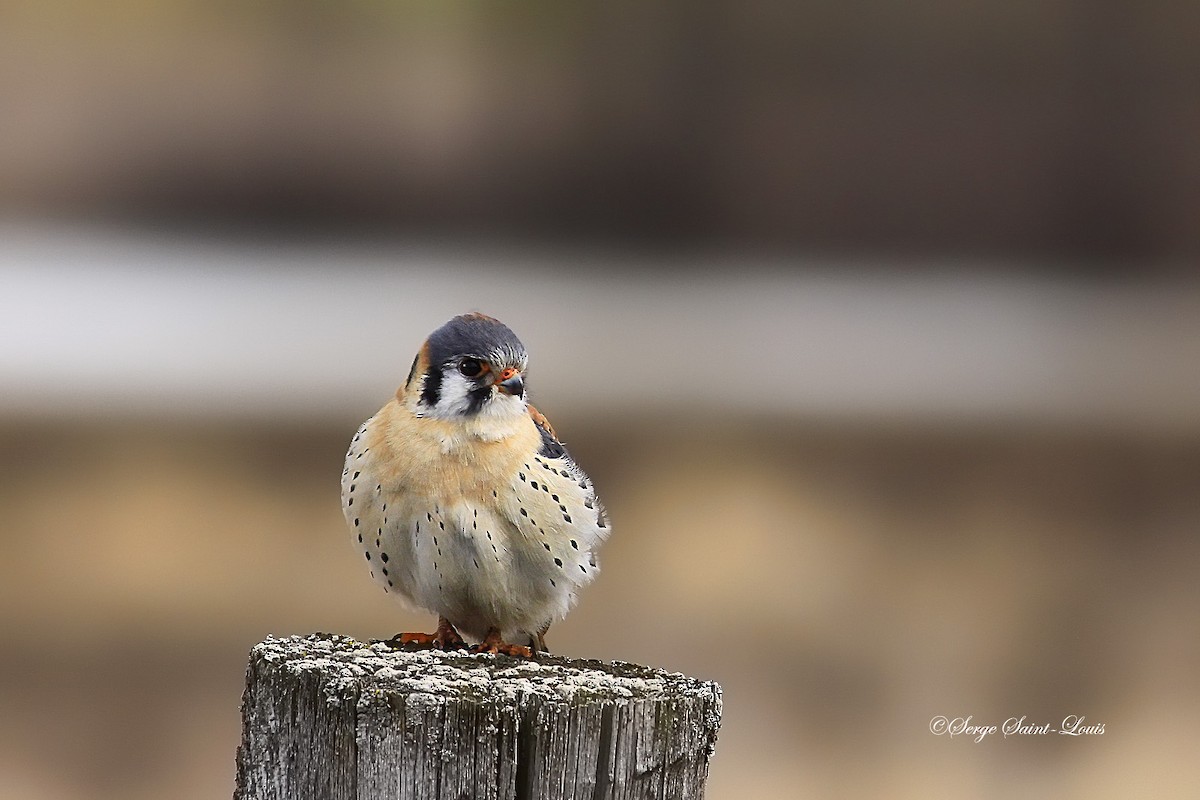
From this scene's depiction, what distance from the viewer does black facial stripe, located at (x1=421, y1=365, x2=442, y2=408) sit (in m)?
2.65

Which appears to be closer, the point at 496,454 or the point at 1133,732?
the point at 496,454

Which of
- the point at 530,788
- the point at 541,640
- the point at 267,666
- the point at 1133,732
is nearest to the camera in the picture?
the point at 530,788

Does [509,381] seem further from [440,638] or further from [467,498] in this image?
[440,638]

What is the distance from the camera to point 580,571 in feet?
9.10

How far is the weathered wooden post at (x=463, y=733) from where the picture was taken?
1.96m

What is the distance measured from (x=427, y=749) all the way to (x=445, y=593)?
0.73 meters

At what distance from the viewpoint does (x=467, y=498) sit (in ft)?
8.59

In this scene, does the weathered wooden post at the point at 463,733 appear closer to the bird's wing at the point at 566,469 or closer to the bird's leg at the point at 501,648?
the bird's leg at the point at 501,648

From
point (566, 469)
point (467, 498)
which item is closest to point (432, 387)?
point (467, 498)

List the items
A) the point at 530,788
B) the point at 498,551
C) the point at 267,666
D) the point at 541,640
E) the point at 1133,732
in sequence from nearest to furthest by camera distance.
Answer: the point at 530,788 < the point at 267,666 < the point at 498,551 < the point at 541,640 < the point at 1133,732

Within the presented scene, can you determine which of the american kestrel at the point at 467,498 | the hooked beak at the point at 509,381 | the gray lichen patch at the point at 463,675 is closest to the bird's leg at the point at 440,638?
the american kestrel at the point at 467,498

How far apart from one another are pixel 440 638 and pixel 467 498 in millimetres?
299

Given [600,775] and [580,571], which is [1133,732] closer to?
[580,571]

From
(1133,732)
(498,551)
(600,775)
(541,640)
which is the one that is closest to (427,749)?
(600,775)
